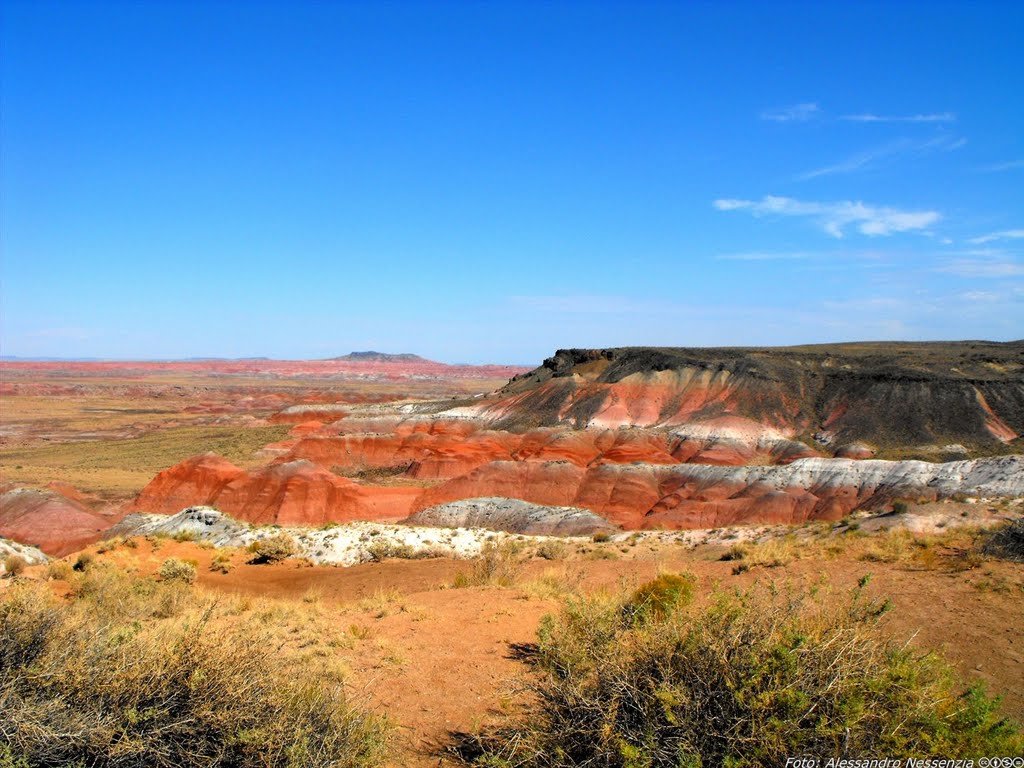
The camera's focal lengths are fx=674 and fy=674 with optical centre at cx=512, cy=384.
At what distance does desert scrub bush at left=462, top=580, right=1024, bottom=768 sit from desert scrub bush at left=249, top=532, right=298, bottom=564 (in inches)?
675

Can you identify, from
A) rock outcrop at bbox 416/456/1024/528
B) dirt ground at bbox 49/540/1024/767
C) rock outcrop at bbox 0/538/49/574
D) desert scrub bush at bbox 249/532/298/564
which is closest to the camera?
dirt ground at bbox 49/540/1024/767

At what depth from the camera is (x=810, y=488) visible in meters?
36.0

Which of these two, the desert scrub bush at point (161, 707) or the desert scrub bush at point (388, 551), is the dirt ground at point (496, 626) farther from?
the desert scrub bush at point (388, 551)

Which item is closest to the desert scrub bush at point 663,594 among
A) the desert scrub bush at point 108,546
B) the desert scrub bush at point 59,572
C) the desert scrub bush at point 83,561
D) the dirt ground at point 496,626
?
the dirt ground at point 496,626

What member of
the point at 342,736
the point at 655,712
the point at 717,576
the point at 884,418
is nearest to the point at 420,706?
the point at 342,736

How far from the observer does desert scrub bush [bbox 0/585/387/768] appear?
4.79 meters

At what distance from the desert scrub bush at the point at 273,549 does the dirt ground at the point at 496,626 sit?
363 cm

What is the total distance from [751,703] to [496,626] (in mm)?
6711

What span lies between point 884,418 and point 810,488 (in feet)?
47.2

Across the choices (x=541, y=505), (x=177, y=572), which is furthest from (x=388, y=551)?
(x=541, y=505)

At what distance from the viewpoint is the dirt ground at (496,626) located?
287 inches

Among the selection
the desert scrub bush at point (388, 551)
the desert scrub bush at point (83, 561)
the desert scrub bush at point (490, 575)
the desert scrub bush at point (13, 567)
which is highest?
the desert scrub bush at point (490, 575)

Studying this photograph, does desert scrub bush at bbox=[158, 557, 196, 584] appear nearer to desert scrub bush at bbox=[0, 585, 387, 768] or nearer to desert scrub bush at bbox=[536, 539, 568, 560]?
desert scrub bush at bbox=[536, 539, 568, 560]

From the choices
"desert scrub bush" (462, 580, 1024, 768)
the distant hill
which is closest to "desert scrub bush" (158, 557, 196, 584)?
"desert scrub bush" (462, 580, 1024, 768)
